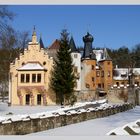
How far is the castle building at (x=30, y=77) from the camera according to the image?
16.6 m

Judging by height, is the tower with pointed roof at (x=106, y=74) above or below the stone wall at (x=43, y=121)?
above

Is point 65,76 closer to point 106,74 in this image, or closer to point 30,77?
point 106,74

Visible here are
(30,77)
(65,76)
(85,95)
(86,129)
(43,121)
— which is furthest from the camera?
(30,77)

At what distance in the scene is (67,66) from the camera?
13758 mm

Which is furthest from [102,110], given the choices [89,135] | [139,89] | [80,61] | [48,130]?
[139,89]

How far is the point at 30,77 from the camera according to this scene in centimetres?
1755

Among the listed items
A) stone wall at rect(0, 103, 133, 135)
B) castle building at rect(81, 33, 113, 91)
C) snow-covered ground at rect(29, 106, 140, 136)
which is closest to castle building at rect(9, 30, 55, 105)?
castle building at rect(81, 33, 113, 91)

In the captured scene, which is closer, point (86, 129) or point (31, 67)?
point (86, 129)

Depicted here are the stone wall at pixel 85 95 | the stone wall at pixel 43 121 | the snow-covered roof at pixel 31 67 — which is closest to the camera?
the stone wall at pixel 43 121

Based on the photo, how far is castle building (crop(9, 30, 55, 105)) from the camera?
16609mm

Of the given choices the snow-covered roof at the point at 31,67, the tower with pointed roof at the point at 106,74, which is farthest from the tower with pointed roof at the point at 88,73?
the snow-covered roof at the point at 31,67

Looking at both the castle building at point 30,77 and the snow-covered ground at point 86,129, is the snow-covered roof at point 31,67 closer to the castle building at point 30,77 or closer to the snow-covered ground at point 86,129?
the castle building at point 30,77

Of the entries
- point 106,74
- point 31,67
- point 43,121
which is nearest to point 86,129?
point 43,121

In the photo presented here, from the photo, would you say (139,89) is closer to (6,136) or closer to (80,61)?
(80,61)
